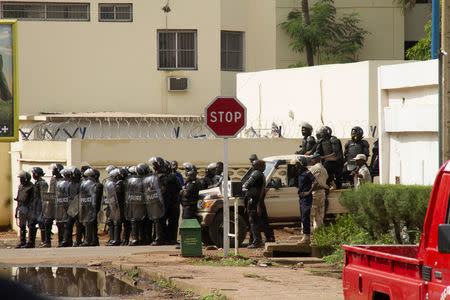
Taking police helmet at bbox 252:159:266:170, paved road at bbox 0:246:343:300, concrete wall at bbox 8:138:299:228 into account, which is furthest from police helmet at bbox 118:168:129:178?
police helmet at bbox 252:159:266:170

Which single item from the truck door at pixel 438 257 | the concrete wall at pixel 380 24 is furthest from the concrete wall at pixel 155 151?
the truck door at pixel 438 257

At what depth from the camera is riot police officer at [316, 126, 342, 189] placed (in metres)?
18.8

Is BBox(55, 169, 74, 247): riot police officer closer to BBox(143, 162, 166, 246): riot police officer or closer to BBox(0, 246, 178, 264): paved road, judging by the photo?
BBox(0, 246, 178, 264): paved road

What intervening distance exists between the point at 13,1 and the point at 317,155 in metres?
18.3

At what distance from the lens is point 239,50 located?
35031 millimetres

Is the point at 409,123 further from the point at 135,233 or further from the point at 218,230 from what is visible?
the point at 135,233

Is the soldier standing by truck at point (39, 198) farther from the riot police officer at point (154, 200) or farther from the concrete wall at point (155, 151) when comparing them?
the riot police officer at point (154, 200)

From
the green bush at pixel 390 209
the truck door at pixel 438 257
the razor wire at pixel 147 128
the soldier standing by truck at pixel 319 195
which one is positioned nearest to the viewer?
the truck door at pixel 438 257

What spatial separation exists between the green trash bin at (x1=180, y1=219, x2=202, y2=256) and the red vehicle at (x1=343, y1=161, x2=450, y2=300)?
302 inches

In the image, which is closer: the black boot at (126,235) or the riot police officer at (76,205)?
the black boot at (126,235)

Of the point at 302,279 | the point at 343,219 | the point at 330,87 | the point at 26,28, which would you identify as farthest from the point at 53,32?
the point at 302,279

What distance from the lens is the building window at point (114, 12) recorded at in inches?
1312

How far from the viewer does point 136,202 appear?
19.1 metres

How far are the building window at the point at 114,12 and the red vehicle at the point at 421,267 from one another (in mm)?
26778
